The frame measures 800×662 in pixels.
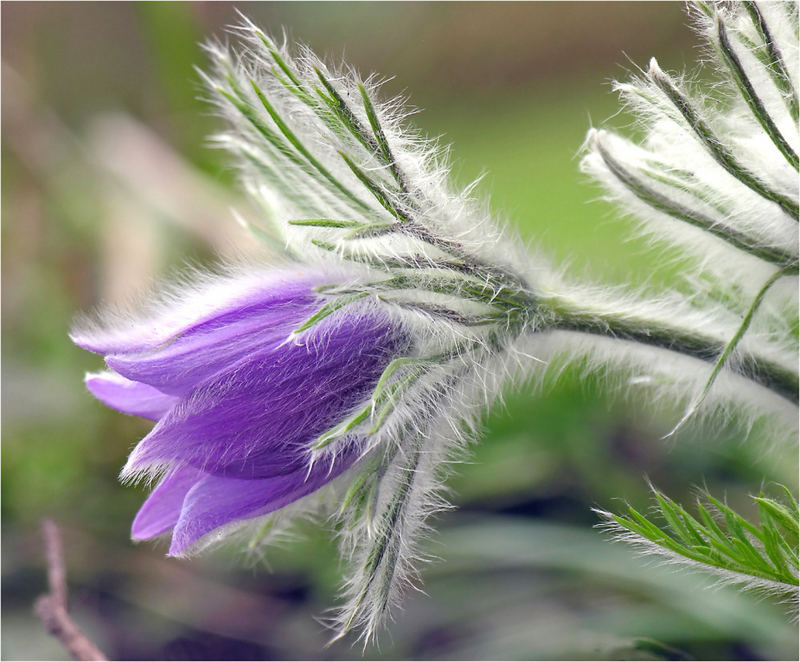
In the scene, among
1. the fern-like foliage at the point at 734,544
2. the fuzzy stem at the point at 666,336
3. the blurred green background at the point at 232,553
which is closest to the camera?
the fern-like foliage at the point at 734,544

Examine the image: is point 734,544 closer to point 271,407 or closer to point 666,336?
point 666,336

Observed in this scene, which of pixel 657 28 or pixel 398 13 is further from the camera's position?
pixel 398 13

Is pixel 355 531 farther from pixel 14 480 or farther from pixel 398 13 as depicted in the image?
pixel 398 13

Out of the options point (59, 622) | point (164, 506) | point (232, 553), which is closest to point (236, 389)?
point (164, 506)

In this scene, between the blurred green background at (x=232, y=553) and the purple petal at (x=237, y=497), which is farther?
the blurred green background at (x=232, y=553)

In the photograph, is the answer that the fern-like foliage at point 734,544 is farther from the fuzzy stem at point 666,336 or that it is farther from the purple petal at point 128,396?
the purple petal at point 128,396

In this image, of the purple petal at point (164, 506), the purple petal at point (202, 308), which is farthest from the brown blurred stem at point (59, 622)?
the purple petal at point (202, 308)

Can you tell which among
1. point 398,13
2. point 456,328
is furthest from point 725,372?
point 398,13

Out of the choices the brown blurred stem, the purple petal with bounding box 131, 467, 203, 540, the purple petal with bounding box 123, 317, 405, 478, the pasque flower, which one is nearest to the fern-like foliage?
the pasque flower
